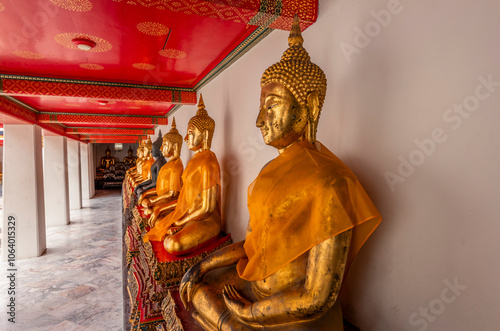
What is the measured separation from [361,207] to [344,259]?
0.64 ft

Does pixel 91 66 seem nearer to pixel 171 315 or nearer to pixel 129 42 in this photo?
pixel 129 42

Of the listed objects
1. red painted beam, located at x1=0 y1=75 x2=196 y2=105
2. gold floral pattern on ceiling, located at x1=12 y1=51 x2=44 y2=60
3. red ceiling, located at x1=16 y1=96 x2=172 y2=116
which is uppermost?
red ceiling, located at x1=16 y1=96 x2=172 y2=116

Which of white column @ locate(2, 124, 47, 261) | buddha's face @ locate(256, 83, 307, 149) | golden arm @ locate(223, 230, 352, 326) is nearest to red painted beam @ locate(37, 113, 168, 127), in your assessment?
white column @ locate(2, 124, 47, 261)

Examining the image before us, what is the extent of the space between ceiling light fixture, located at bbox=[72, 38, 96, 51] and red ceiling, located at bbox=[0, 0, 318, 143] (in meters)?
0.05

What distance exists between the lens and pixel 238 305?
124 cm

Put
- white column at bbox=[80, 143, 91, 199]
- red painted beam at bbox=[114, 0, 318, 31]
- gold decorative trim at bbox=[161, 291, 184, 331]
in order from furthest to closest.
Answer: white column at bbox=[80, 143, 91, 199], gold decorative trim at bbox=[161, 291, 184, 331], red painted beam at bbox=[114, 0, 318, 31]

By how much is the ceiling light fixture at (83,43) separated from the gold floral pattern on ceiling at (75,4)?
1.84 ft

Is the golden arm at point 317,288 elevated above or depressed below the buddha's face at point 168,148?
below

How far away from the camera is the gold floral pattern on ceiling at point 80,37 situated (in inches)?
95.5

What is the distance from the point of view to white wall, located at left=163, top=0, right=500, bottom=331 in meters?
0.95

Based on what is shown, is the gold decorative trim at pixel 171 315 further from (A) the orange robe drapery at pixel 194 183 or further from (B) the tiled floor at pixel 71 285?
(B) the tiled floor at pixel 71 285

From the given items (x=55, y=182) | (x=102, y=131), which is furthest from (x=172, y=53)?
(x=102, y=131)

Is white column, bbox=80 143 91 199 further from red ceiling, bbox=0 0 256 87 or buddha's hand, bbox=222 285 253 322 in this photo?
buddha's hand, bbox=222 285 253 322

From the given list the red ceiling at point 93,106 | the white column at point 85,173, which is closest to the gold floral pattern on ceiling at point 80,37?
the red ceiling at point 93,106
